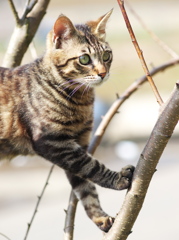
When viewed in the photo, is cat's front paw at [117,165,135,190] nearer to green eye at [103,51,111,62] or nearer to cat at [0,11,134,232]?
cat at [0,11,134,232]

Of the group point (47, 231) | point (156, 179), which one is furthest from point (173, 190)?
point (47, 231)

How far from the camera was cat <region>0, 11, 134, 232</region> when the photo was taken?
2.62 metres

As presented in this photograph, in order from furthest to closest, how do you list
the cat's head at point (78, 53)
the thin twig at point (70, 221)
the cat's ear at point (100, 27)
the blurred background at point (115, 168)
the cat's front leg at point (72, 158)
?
1. the blurred background at point (115, 168)
2. the cat's ear at point (100, 27)
3. the cat's head at point (78, 53)
4. the cat's front leg at point (72, 158)
5. the thin twig at point (70, 221)

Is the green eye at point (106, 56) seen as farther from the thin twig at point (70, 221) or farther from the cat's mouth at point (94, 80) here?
the thin twig at point (70, 221)

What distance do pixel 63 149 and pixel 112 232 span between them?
29.6 inches

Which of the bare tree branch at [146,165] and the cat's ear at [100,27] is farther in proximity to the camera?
the cat's ear at [100,27]

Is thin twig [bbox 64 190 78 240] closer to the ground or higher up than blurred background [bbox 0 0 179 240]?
closer to the ground

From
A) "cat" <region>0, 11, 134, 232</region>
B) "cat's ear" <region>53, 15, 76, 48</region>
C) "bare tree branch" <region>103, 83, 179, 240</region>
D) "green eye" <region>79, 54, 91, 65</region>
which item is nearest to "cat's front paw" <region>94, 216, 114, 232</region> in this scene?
"cat" <region>0, 11, 134, 232</region>

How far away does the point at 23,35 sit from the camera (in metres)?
2.76

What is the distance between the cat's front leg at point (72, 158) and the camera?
2.57 metres

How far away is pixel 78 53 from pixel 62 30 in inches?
5.6

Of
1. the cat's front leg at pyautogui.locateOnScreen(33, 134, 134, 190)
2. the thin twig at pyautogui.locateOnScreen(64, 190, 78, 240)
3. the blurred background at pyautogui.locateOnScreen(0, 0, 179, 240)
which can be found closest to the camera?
the thin twig at pyautogui.locateOnScreen(64, 190, 78, 240)

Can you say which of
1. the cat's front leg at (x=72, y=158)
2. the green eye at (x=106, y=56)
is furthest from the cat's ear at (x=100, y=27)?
the cat's front leg at (x=72, y=158)

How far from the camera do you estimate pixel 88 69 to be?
268 cm
